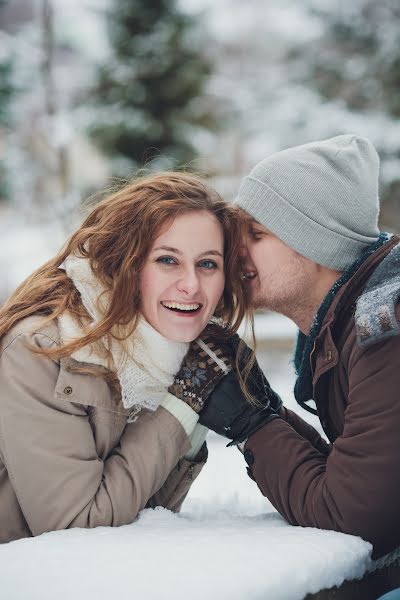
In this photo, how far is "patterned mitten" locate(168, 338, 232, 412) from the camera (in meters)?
2.59

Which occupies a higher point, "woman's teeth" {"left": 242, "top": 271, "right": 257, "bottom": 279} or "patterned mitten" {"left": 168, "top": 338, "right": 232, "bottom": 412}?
"woman's teeth" {"left": 242, "top": 271, "right": 257, "bottom": 279}

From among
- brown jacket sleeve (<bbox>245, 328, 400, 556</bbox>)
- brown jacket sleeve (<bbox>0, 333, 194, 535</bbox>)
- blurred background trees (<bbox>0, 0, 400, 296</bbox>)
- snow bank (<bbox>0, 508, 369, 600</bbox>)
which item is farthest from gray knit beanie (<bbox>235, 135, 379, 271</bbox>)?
blurred background trees (<bbox>0, 0, 400, 296</bbox>)

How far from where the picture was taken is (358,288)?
266cm

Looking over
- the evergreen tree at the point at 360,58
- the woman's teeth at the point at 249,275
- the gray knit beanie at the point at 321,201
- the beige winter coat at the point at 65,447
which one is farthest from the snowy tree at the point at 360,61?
the beige winter coat at the point at 65,447

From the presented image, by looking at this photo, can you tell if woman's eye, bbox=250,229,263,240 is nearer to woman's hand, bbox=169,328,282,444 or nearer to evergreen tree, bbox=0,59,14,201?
woman's hand, bbox=169,328,282,444

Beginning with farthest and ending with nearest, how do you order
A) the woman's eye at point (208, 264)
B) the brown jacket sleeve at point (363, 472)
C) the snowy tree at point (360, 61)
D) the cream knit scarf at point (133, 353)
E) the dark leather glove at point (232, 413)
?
the snowy tree at point (360, 61)
the woman's eye at point (208, 264)
the dark leather glove at point (232, 413)
the cream knit scarf at point (133, 353)
the brown jacket sleeve at point (363, 472)

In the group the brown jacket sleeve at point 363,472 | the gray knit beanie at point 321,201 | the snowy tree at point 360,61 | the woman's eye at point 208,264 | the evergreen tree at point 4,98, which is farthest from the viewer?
the evergreen tree at point 4,98

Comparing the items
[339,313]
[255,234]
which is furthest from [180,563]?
[255,234]

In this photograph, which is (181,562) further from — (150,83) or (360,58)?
(360,58)

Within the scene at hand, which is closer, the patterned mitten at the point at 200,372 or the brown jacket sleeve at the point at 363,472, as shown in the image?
the brown jacket sleeve at the point at 363,472

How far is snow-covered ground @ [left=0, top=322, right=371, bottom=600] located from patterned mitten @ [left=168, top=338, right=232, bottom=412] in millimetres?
427

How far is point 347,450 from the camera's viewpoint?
7.35 feet

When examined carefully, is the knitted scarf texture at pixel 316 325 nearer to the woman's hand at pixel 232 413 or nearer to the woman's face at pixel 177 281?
the woman's hand at pixel 232 413

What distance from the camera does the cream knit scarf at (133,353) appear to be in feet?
8.03
